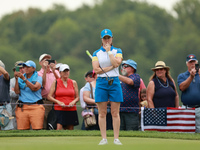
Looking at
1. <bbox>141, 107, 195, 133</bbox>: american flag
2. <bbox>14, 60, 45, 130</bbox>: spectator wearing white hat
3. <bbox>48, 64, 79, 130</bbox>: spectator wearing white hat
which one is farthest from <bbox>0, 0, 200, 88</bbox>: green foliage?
<bbox>141, 107, 195, 133</bbox>: american flag

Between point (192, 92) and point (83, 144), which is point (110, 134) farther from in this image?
point (192, 92)

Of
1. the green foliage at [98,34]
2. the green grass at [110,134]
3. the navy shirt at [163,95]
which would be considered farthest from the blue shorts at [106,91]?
the green foliage at [98,34]

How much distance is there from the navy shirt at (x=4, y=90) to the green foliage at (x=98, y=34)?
187 feet

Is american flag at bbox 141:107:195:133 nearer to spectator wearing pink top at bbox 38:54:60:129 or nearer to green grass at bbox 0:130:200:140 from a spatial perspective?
green grass at bbox 0:130:200:140

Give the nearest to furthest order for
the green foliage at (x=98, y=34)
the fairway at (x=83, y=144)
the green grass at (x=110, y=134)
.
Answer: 1. the fairway at (x=83, y=144)
2. the green grass at (x=110, y=134)
3. the green foliage at (x=98, y=34)

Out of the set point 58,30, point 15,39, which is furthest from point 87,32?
point 15,39

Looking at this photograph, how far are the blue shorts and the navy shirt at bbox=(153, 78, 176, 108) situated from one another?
328cm

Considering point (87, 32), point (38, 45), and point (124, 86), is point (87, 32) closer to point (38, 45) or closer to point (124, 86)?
point (38, 45)

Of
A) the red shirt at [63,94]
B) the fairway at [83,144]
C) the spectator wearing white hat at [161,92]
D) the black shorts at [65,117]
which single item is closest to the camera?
the fairway at [83,144]

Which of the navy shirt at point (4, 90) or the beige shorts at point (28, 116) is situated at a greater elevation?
the navy shirt at point (4, 90)

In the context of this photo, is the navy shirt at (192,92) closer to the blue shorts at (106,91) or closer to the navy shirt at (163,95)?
the navy shirt at (163,95)

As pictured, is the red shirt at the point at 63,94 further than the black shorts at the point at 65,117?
Yes

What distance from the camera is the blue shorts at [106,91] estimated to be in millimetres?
9852

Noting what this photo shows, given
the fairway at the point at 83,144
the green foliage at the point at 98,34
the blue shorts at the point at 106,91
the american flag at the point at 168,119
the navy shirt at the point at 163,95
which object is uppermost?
the green foliage at the point at 98,34
